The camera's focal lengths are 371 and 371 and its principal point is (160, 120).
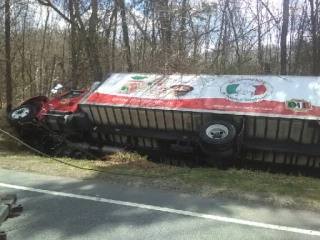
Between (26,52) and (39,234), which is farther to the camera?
(26,52)

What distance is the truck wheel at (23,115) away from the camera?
987 cm

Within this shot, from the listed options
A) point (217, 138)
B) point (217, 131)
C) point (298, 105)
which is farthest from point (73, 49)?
point (298, 105)

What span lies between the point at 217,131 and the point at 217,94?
116cm

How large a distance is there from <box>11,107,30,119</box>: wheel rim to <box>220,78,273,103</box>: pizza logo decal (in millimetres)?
5341

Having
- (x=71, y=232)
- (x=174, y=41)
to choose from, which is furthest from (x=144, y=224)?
(x=174, y=41)

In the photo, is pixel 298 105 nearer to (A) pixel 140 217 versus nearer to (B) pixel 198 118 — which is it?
(B) pixel 198 118

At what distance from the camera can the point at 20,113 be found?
33.3 feet

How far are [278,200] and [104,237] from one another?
100 inches

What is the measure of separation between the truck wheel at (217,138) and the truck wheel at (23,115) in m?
→ 4.93

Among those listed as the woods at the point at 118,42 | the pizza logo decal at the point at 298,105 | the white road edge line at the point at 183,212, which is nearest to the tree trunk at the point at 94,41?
the woods at the point at 118,42

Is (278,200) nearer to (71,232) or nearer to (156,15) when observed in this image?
(71,232)

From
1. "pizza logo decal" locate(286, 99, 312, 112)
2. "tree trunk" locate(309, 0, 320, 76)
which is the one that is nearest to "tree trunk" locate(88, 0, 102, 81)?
"tree trunk" locate(309, 0, 320, 76)

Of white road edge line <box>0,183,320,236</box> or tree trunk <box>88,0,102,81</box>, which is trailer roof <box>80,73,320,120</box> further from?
tree trunk <box>88,0,102,81</box>

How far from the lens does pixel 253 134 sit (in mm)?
7684
